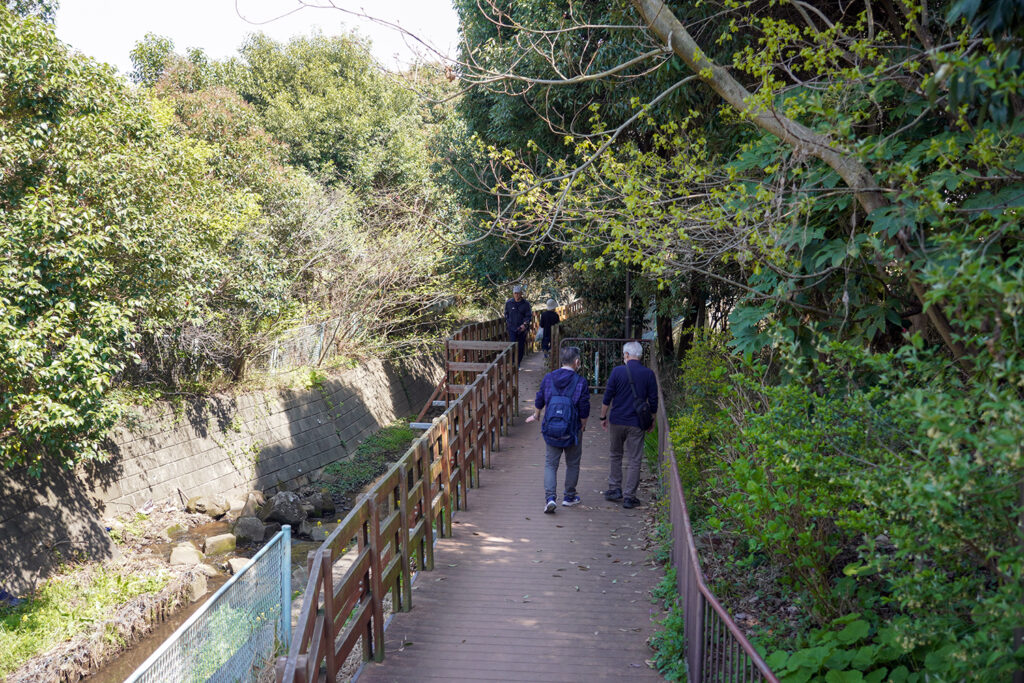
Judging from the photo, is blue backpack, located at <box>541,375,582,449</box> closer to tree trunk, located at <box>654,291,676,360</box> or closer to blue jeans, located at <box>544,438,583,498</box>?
blue jeans, located at <box>544,438,583,498</box>

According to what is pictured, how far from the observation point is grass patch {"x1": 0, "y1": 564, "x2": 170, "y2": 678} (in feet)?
27.1

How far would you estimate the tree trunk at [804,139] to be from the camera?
530 centimetres

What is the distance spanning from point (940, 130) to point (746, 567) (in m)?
3.96

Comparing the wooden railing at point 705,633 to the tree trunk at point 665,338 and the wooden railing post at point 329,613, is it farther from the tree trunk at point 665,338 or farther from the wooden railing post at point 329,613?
the tree trunk at point 665,338

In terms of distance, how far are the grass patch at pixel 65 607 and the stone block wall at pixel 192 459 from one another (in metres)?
0.47

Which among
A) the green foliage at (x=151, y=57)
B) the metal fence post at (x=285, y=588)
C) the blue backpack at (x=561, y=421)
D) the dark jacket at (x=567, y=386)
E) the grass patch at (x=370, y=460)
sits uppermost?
the green foliage at (x=151, y=57)

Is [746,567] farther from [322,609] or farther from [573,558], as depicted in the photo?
[322,609]

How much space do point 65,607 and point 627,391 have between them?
7282mm

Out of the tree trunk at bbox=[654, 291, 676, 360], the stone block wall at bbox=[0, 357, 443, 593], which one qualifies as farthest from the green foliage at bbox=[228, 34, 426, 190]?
the tree trunk at bbox=[654, 291, 676, 360]

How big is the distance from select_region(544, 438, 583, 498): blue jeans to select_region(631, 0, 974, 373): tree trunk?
3.71 m

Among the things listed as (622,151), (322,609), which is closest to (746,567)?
(322,609)

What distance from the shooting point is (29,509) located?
10.2 m

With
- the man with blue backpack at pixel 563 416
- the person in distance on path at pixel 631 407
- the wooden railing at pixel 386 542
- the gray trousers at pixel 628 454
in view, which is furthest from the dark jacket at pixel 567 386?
the wooden railing at pixel 386 542

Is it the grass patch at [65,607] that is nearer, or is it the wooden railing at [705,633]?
the wooden railing at [705,633]
